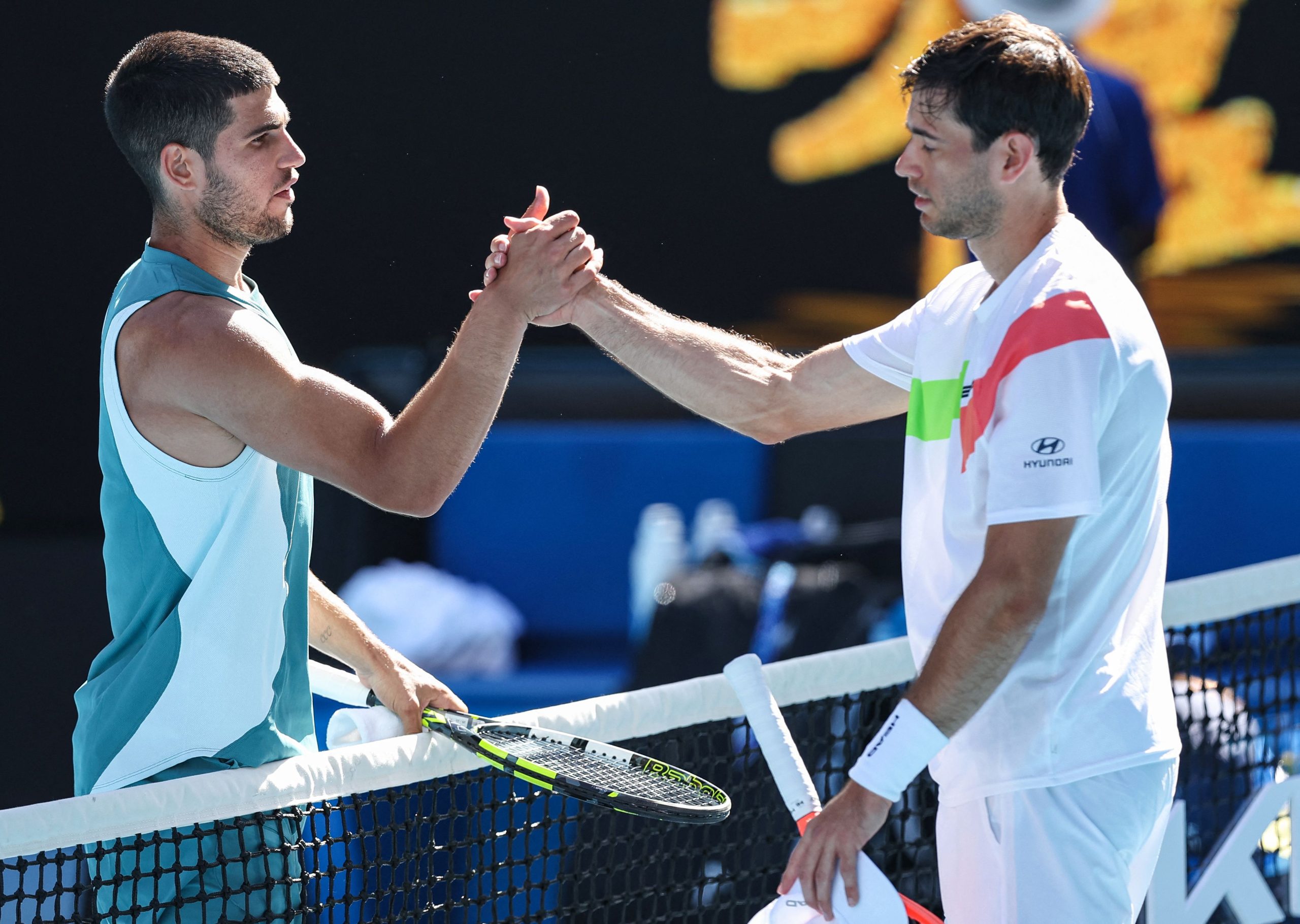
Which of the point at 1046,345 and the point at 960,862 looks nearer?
the point at 1046,345

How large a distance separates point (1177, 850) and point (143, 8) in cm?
470

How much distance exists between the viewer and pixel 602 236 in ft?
19.7

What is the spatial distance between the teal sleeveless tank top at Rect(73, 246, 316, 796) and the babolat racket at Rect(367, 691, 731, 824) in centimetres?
30

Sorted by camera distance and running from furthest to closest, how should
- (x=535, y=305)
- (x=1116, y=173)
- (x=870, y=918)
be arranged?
(x=1116, y=173)
(x=535, y=305)
(x=870, y=918)

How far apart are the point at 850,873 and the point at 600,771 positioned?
0.50 m

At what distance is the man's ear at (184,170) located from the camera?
2.36 m

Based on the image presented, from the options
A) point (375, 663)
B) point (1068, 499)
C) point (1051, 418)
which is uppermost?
point (1051, 418)

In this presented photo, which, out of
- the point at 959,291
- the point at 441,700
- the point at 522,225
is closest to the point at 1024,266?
the point at 959,291

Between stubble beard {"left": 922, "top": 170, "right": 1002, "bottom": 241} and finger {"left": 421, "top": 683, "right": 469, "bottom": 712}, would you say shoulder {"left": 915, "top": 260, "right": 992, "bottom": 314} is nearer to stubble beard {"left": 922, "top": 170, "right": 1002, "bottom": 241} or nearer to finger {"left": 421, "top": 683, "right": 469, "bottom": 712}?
stubble beard {"left": 922, "top": 170, "right": 1002, "bottom": 241}

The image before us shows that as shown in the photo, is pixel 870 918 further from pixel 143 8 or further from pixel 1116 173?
pixel 143 8

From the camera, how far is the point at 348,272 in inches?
236

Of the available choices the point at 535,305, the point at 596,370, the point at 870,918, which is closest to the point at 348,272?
the point at 596,370

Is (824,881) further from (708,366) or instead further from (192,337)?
(708,366)

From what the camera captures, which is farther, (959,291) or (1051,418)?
(959,291)
